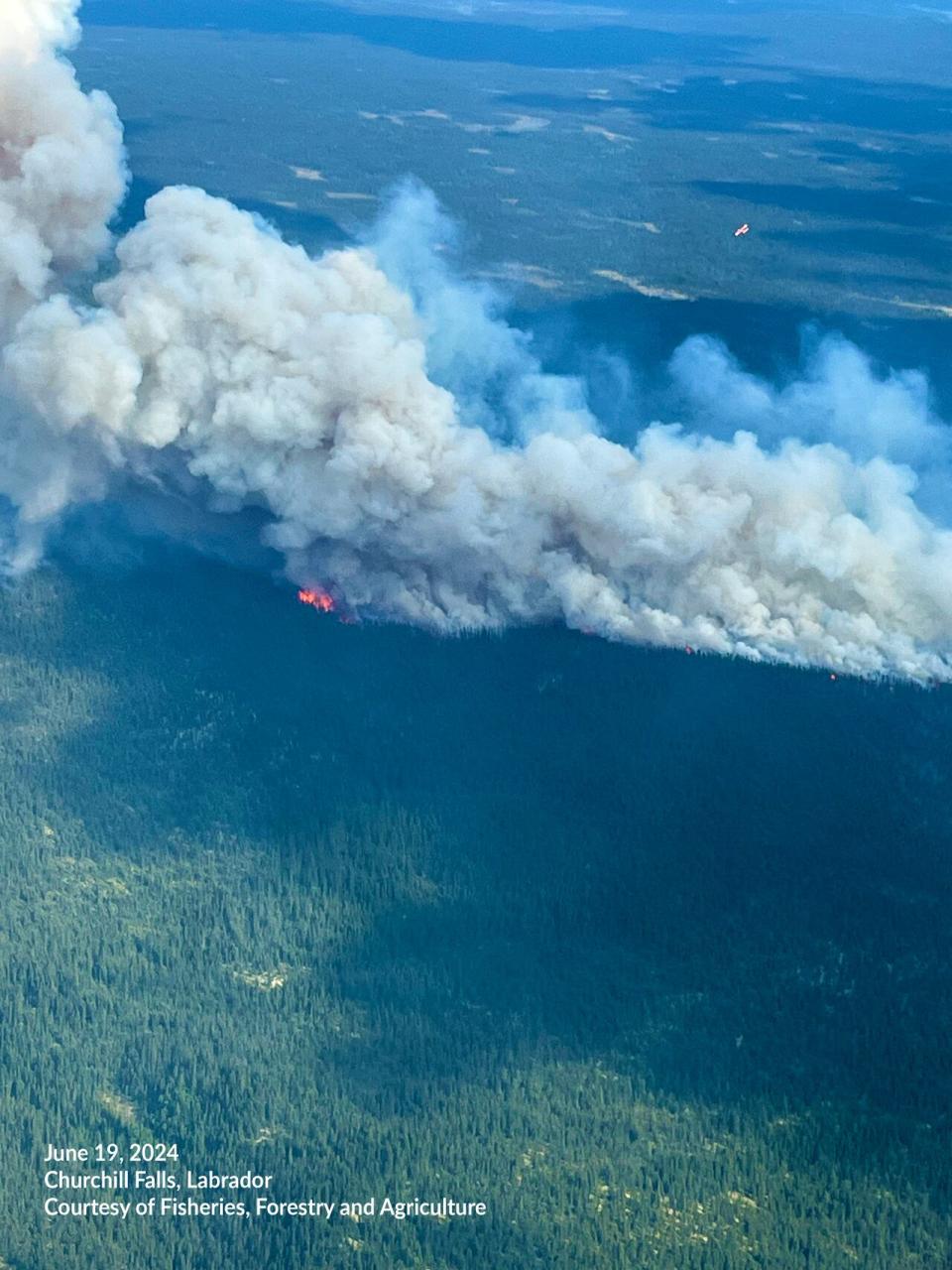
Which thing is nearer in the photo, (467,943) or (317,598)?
(467,943)

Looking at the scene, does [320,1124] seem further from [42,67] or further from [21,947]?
[42,67]

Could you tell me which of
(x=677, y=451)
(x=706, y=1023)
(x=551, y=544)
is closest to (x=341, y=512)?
(x=551, y=544)

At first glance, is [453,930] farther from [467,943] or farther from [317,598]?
[317,598]

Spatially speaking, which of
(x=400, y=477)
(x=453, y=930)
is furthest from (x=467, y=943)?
(x=400, y=477)

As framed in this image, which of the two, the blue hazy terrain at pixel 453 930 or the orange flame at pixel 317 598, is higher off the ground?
the orange flame at pixel 317 598

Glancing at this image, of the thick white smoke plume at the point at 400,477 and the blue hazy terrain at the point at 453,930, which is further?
the thick white smoke plume at the point at 400,477
